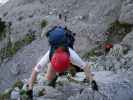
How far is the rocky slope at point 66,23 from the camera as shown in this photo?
19266mm

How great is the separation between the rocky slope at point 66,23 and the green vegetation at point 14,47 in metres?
0.16

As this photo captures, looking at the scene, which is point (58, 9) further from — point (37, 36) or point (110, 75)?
point (110, 75)

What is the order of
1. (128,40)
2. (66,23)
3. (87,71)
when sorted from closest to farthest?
(87,71), (128,40), (66,23)

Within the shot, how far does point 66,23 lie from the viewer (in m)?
22.0

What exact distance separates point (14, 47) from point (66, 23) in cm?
301

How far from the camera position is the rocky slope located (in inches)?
758

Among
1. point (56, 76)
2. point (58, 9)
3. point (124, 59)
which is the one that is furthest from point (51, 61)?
point (58, 9)

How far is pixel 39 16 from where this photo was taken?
78.9 feet

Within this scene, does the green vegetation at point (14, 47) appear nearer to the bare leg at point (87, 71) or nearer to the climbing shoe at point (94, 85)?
the climbing shoe at point (94, 85)

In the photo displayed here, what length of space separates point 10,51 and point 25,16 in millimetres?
2815

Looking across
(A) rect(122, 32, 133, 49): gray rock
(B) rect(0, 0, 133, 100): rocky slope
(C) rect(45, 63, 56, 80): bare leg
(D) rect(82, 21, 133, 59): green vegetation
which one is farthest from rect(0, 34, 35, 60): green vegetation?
(C) rect(45, 63, 56, 80): bare leg

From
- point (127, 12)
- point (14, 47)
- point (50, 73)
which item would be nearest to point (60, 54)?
point (50, 73)

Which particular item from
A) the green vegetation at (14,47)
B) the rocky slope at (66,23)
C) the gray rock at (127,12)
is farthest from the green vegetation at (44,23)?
the gray rock at (127,12)

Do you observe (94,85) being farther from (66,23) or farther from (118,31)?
(66,23)
